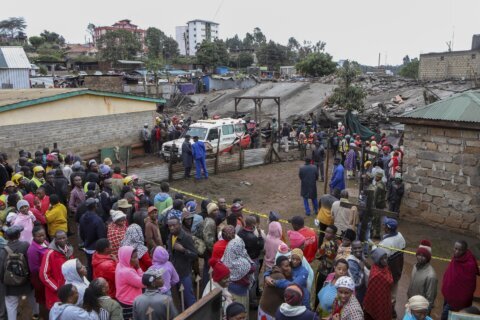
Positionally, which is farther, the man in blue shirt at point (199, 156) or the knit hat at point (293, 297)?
the man in blue shirt at point (199, 156)

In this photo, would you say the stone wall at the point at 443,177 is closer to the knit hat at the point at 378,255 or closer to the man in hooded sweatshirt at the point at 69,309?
the knit hat at the point at 378,255

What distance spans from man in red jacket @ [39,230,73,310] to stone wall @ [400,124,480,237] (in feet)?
27.9

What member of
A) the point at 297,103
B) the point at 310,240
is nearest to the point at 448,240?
the point at 310,240

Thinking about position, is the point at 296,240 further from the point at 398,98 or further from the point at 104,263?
the point at 398,98

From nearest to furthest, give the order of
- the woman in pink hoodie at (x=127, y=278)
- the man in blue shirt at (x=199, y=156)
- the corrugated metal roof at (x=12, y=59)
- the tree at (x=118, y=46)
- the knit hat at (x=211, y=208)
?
1. the woman in pink hoodie at (x=127, y=278)
2. the knit hat at (x=211, y=208)
3. the man in blue shirt at (x=199, y=156)
4. the corrugated metal roof at (x=12, y=59)
5. the tree at (x=118, y=46)

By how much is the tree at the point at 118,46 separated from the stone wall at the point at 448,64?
135 ft

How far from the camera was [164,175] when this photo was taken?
1463 cm

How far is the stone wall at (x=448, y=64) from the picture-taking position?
3312 cm

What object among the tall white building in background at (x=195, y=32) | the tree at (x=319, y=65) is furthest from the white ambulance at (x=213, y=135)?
the tall white building in background at (x=195, y=32)

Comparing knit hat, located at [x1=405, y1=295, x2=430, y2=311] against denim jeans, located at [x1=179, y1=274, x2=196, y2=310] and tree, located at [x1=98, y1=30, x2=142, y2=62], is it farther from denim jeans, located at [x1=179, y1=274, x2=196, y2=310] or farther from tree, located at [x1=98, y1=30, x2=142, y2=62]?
tree, located at [x1=98, y1=30, x2=142, y2=62]

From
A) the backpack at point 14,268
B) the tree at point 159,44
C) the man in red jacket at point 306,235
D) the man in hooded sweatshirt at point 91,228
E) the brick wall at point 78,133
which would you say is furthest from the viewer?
the tree at point 159,44

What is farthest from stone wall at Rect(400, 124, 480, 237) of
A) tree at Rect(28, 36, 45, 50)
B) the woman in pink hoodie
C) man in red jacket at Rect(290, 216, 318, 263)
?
tree at Rect(28, 36, 45, 50)

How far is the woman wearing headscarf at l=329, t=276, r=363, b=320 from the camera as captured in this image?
451cm

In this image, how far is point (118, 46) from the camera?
2442 inches
